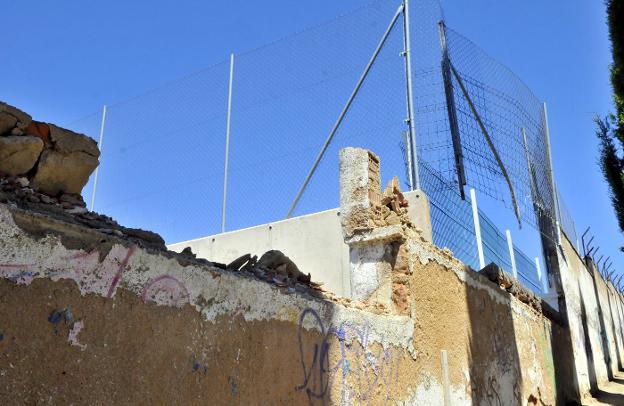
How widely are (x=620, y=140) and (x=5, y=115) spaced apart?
7.87 metres

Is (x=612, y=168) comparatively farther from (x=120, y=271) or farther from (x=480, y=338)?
(x=120, y=271)

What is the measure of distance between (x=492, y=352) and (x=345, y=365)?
3.13 metres

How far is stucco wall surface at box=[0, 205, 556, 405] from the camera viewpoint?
5.95ft

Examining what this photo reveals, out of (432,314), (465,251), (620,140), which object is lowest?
(432,314)

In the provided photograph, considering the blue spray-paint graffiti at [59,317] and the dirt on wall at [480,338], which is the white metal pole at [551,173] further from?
the blue spray-paint graffiti at [59,317]

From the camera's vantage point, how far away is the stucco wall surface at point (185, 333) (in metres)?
1.81

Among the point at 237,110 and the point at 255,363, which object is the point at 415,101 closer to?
the point at 237,110

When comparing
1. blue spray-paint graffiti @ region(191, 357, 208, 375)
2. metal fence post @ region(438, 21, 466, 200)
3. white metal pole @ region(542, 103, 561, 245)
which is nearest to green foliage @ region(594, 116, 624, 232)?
white metal pole @ region(542, 103, 561, 245)

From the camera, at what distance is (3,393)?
168 cm

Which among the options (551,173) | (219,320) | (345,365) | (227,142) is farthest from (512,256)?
(219,320)

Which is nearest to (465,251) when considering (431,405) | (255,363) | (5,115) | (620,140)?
(431,405)

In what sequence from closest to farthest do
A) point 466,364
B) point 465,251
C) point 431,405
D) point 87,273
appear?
1. point 87,273
2. point 431,405
3. point 466,364
4. point 465,251

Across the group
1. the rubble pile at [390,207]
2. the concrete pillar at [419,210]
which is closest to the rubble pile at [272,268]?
the rubble pile at [390,207]

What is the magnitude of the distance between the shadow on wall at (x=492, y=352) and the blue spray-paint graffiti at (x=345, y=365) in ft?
6.06
